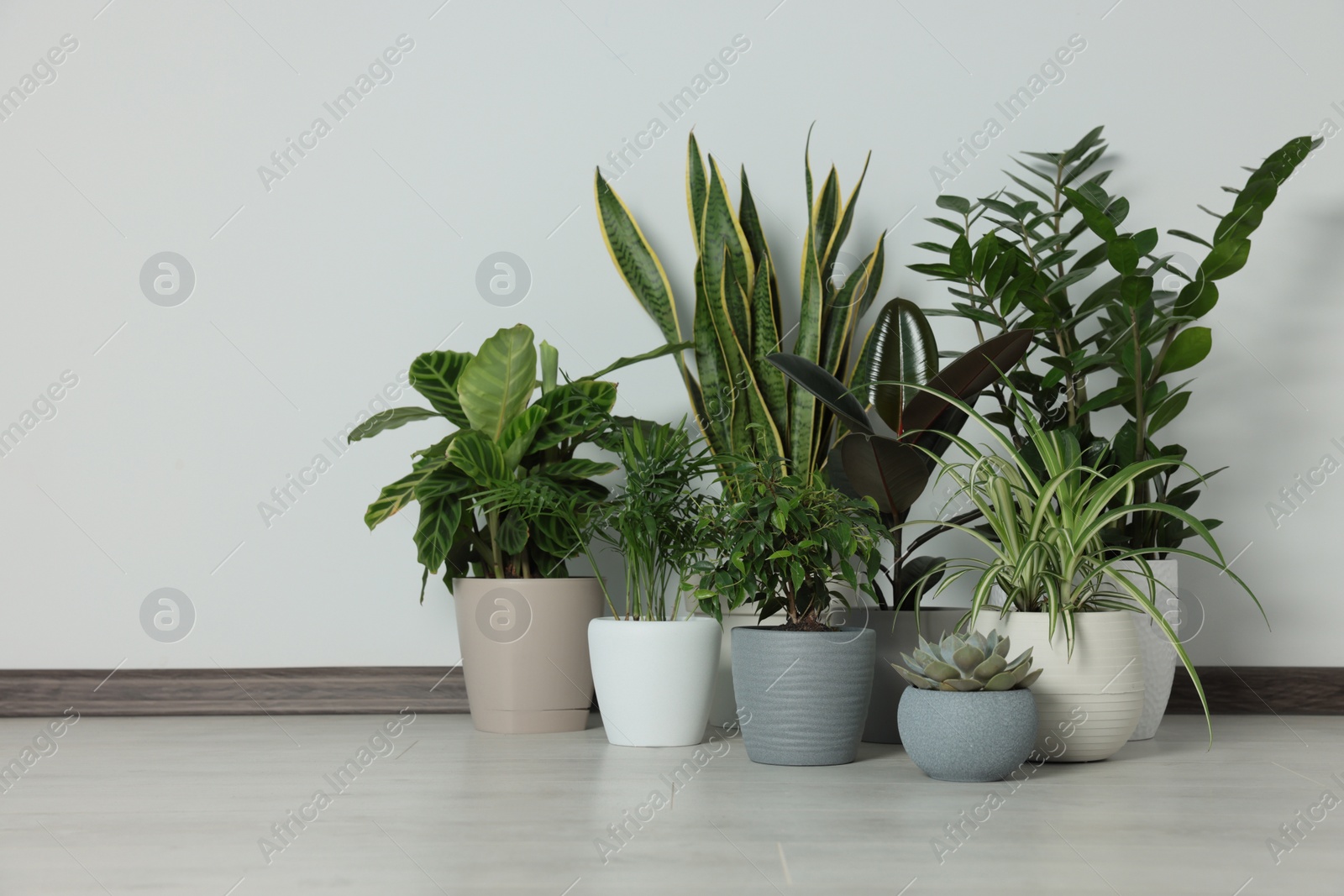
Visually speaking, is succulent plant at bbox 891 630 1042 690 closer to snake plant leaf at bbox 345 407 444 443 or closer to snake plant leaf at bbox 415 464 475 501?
snake plant leaf at bbox 415 464 475 501

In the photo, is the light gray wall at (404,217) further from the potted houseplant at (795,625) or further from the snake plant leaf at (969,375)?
the potted houseplant at (795,625)

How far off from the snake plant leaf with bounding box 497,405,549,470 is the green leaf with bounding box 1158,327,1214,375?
109 centimetres

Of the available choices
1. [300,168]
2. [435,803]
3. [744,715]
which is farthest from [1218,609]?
[300,168]

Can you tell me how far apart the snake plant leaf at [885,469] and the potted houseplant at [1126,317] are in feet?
0.95

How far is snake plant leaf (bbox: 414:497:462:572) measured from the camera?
158 centimetres

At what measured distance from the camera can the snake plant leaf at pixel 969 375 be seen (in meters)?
1.48

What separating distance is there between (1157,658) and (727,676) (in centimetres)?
73

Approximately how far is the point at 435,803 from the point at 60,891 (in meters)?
0.40

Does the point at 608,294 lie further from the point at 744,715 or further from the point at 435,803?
the point at 435,803

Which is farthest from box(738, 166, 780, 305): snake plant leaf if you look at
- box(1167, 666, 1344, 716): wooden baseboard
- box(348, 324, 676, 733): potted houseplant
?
box(1167, 666, 1344, 716): wooden baseboard

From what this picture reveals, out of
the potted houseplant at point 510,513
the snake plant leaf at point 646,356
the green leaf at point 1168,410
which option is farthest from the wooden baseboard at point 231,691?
the green leaf at point 1168,410

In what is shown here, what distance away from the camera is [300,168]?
2.01m

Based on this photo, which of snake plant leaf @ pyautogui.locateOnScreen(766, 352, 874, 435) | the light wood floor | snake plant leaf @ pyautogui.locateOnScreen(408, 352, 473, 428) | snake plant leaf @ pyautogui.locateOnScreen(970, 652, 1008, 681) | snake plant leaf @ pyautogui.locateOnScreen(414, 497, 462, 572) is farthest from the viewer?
snake plant leaf @ pyautogui.locateOnScreen(408, 352, 473, 428)

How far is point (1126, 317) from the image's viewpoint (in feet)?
5.45
